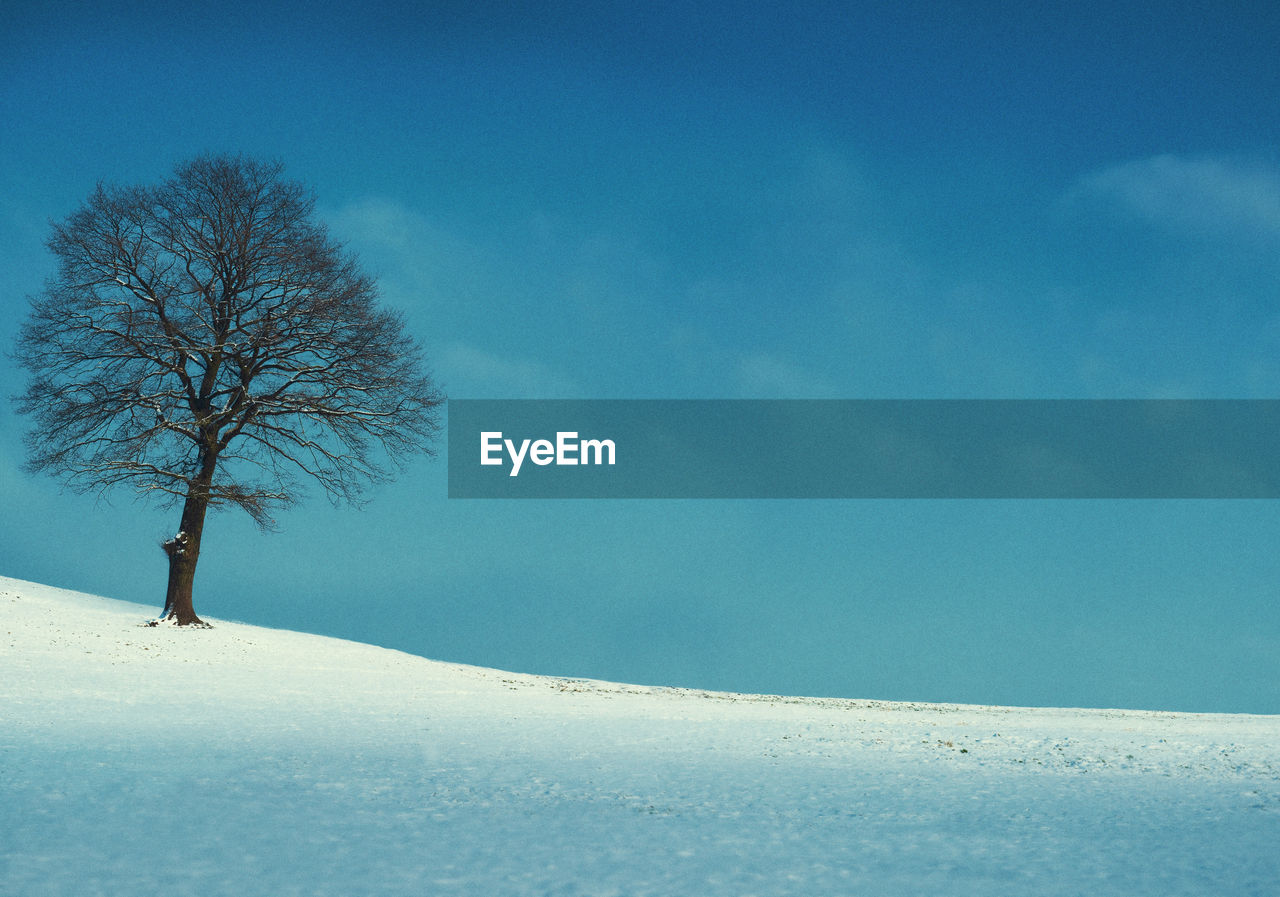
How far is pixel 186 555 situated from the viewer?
26828 mm

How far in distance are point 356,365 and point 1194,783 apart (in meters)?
23.2

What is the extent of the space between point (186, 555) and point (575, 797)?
20.5 meters

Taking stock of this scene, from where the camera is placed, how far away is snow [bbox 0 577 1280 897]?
727 centimetres

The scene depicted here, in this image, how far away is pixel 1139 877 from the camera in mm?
7602

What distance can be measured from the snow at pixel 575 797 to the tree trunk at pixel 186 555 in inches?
300

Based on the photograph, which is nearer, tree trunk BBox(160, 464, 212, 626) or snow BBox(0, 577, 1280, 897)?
snow BBox(0, 577, 1280, 897)

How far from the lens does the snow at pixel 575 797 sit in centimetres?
727

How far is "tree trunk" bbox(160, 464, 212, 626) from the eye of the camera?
87.6 ft

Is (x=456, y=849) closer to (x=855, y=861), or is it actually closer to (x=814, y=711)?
(x=855, y=861)

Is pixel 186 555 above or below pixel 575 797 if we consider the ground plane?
above

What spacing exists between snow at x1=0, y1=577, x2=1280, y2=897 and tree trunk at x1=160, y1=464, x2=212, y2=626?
7.63 meters

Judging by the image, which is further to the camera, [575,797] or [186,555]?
[186,555]

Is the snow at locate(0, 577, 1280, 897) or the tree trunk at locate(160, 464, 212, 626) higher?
the tree trunk at locate(160, 464, 212, 626)

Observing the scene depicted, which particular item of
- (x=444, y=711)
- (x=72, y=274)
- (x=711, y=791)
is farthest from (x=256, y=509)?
(x=711, y=791)
